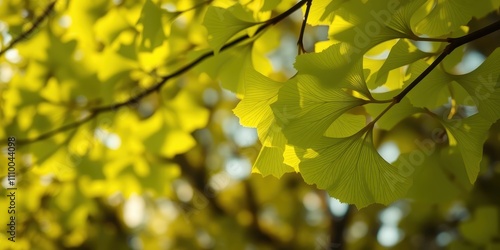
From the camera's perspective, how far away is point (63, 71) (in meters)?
0.76

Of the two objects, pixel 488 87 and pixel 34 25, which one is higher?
pixel 34 25

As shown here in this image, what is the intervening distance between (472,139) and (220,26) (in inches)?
8.2

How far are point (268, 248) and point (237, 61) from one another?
0.95m

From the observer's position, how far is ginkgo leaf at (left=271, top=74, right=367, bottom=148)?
0.36 m

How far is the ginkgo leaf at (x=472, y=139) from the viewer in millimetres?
376

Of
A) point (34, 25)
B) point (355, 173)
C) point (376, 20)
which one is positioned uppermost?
point (34, 25)

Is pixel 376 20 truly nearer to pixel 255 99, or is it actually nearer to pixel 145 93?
pixel 255 99

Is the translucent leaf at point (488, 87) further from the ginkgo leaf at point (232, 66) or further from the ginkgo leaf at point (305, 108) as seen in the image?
the ginkgo leaf at point (232, 66)

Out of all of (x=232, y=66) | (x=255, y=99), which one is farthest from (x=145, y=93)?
(x=255, y=99)

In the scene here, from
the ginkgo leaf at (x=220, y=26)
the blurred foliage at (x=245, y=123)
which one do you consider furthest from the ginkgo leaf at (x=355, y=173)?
the ginkgo leaf at (x=220, y=26)

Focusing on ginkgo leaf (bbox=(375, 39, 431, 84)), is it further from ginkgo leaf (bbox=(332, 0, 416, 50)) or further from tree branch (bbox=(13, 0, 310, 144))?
tree branch (bbox=(13, 0, 310, 144))

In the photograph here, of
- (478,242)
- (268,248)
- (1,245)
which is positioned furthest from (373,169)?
(268,248)

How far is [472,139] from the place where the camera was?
0.39 m

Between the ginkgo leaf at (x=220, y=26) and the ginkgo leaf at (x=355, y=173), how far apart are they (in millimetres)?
127
